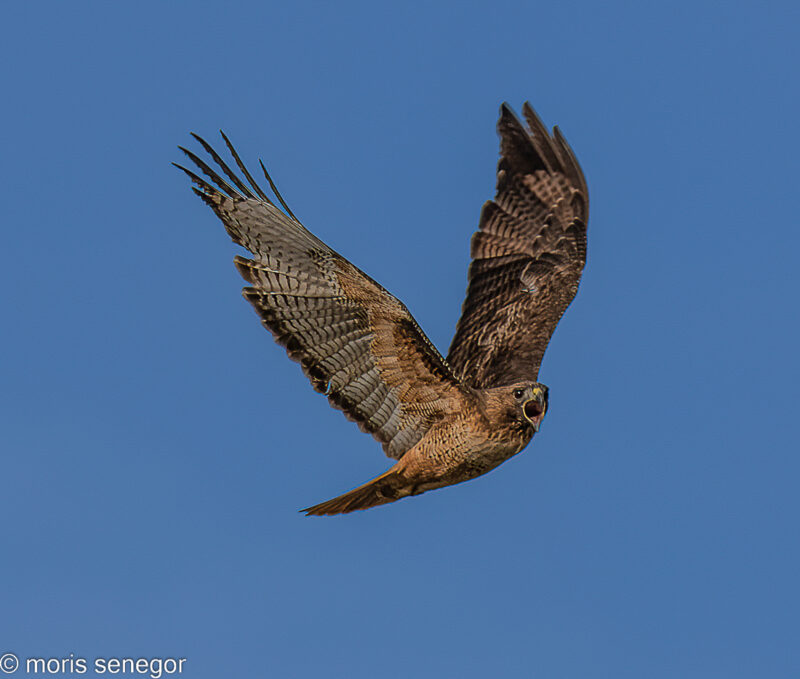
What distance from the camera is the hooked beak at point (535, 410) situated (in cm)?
995

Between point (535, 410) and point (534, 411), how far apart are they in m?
0.01

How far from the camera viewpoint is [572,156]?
1274 centimetres

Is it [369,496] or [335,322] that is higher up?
[335,322]

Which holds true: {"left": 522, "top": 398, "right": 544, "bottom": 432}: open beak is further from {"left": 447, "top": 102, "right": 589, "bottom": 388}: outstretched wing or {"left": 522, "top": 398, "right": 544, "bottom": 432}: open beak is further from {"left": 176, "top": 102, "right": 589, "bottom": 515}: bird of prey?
{"left": 447, "top": 102, "right": 589, "bottom": 388}: outstretched wing

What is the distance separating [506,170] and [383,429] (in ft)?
11.9

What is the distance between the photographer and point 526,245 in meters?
12.7

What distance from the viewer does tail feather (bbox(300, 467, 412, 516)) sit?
33.4 feet

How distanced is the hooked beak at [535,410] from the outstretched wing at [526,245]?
1.91 metres

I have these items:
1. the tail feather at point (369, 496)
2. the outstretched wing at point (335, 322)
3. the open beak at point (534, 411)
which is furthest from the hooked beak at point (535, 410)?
the tail feather at point (369, 496)

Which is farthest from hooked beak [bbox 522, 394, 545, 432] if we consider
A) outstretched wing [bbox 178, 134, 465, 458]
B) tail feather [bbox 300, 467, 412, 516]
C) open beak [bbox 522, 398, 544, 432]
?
tail feather [bbox 300, 467, 412, 516]

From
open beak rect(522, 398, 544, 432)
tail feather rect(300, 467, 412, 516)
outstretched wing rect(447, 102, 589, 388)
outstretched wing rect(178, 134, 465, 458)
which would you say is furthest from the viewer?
outstretched wing rect(447, 102, 589, 388)

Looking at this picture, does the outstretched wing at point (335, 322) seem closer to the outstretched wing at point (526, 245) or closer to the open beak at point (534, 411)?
the open beak at point (534, 411)

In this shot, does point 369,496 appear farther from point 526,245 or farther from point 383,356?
point 526,245

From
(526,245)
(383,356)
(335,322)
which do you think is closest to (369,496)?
(383,356)
